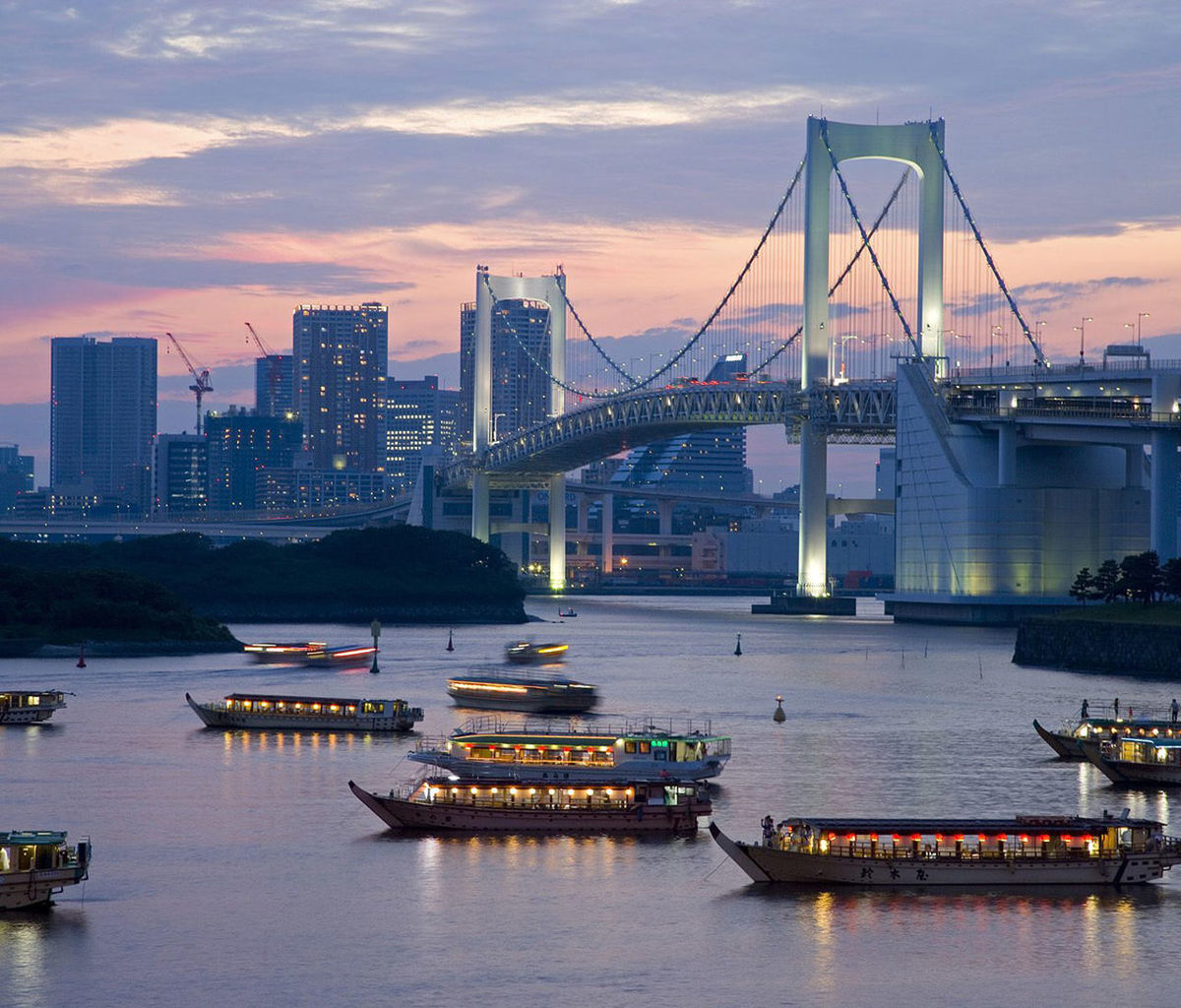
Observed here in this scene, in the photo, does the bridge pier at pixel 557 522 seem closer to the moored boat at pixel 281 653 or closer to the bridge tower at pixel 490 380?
the bridge tower at pixel 490 380

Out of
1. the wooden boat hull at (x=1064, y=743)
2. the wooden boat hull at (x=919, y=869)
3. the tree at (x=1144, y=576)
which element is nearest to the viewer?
the wooden boat hull at (x=919, y=869)

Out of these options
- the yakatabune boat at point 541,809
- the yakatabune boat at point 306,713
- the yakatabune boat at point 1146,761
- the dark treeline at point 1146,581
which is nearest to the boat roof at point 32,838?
the yakatabune boat at point 541,809

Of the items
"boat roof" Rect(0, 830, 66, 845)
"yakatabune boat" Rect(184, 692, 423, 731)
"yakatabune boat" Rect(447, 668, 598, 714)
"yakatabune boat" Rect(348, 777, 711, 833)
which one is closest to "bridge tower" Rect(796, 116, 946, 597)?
"yakatabune boat" Rect(447, 668, 598, 714)

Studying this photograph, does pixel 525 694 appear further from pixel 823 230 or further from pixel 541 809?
pixel 823 230

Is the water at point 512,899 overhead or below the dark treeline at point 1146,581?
below

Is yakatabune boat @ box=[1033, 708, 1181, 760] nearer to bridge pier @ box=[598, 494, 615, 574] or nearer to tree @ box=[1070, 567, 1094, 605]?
tree @ box=[1070, 567, 1094, 605]

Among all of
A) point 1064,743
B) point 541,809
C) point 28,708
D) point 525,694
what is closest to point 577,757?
point 541,809

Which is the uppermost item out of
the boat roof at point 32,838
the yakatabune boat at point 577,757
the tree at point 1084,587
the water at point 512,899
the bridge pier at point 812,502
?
the bridge pier at point 812,502
